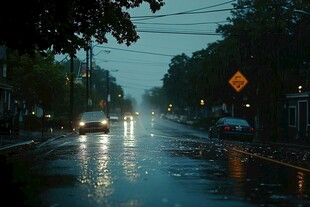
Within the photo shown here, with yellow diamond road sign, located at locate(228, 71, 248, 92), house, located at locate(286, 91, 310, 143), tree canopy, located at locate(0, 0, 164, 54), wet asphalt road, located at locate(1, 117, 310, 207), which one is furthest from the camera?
yellow diamond road sign, located at locate(228, 71, 248, 92)

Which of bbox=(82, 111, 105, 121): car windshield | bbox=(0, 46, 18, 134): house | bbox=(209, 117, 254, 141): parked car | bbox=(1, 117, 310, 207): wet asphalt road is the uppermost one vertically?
bbox=(0, 46, 18, 134): house

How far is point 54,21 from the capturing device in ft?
53.7

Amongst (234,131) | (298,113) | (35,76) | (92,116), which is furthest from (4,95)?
(298,113)

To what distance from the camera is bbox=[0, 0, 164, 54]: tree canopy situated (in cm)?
1417

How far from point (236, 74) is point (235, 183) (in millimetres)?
35568

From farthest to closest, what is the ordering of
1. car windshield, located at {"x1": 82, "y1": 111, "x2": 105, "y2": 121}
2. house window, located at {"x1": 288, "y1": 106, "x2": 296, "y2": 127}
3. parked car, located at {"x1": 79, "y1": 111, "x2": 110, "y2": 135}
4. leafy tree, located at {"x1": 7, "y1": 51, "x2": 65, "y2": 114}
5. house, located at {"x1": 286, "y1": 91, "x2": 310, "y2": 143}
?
leafy tree, located at {"x1": 7, "y1": 51, "x2": 65, "y2": 114} → house window, located at {"x1": 288, "y1": 106, "x2": 296, "y2": 127} → car windshield, located at {"x1": 82, "y1": 111, "x2": 105, "y2": 121} → house, located at {"x1": 286, "y1": 91, "x2": 310, "y2": 143} → parked car, located at {"x1": 79, "y1": 111, "x2": 110, "y2": 135}

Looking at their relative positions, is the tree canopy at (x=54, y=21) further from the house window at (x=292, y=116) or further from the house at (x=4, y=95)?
the house window at (x=292, y=116)

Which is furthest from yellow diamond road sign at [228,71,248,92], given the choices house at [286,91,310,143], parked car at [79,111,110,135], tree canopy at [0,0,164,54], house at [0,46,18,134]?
tree canopy at [0,0,164,54]

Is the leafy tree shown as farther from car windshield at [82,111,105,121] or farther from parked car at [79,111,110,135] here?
parked car at [79,111,110,135]

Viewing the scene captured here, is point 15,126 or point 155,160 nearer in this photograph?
point 155,160

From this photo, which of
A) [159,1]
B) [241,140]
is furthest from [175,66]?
[159,1]

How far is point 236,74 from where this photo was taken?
4706cm

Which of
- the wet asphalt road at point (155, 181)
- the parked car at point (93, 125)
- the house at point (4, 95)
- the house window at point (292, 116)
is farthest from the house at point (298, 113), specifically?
the wet asphalt road at point (155, 181)

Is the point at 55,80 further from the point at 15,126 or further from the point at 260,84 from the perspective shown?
the point at 260,84
